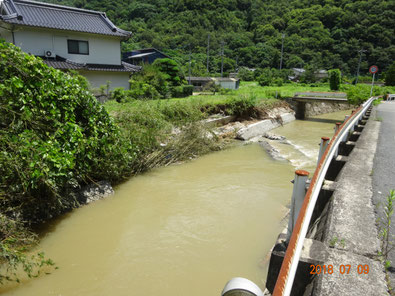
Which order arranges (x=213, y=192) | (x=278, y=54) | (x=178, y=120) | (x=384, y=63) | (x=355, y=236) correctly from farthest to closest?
(x=278, y=54), (x=384, y=63), (x=178, y=120), (x=213, y=192), (x=355, y=236)

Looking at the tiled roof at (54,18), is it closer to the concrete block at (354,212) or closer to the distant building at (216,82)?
the concrete block at (354,212)

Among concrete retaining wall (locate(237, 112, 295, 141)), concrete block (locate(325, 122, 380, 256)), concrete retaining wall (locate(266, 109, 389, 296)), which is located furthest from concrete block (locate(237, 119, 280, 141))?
concrete retaining wall (locate(266, 109, 389, 296))

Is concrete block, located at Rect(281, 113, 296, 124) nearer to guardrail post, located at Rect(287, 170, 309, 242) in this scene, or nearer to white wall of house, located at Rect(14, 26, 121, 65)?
white wall of house, located at Rect(14, 26, 121, 65)

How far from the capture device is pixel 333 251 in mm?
2672

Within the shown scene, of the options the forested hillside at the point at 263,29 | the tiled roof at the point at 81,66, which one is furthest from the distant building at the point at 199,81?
the tiled roof at the point at 81,66

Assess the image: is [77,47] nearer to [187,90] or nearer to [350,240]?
[187,90]

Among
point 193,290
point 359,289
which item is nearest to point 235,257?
point 193,290

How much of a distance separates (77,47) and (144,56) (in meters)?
32.3

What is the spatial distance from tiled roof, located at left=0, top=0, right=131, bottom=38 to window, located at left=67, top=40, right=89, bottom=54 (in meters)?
1.00

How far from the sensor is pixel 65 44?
1984cm

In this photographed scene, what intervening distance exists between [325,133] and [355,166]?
16030 mm

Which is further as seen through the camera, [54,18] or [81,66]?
[54,18]

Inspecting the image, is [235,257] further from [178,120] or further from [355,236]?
[178,120]
